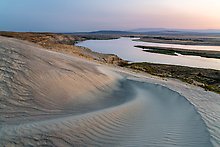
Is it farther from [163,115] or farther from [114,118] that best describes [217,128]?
[114,118]

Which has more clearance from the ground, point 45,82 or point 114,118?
point 45,82

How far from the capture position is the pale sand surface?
6.38 metres

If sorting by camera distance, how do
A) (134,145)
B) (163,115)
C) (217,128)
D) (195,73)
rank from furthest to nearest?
(195,73)
(163,115)
(217,128)
(134,145)

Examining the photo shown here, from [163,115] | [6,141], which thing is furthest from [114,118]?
[6,141]

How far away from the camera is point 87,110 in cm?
875

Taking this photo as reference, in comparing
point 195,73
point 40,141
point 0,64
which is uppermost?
point 0,64

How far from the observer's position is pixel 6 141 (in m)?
5.70

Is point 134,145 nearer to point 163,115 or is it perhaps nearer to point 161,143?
point 161,143

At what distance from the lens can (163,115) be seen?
9.10 m

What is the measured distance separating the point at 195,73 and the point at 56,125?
976 inches

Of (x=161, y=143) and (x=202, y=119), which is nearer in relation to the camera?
(x=161, y=143)

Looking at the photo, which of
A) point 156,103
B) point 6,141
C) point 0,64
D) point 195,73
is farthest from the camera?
point 195,73

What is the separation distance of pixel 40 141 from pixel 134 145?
6.67 ft

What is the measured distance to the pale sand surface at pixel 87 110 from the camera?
6375 millimetres
